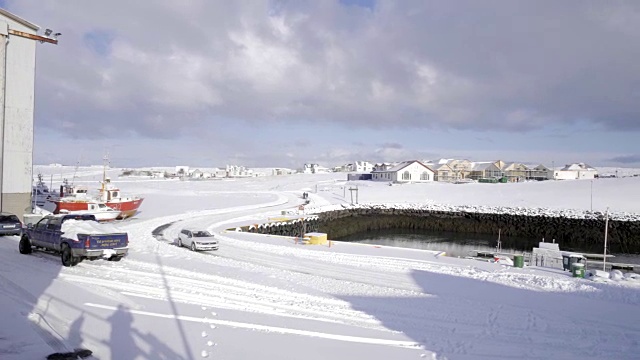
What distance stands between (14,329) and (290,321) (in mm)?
5675

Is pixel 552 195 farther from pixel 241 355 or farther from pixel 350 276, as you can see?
pixel 241 355

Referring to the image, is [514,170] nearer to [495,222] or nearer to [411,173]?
[411,173]

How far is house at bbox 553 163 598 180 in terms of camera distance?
12200cm

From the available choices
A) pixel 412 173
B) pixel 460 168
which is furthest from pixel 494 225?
pixel 460 168

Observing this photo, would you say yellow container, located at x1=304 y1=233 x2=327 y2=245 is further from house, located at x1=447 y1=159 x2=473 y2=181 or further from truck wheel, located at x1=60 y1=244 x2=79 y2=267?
house, located at x1=447 y1=159 x2=473 y2=181

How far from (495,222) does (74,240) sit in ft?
178

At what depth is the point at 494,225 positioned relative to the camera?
58.4m

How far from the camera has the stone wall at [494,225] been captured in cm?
4922

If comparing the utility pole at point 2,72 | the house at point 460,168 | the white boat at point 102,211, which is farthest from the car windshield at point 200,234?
the house at point 460,168

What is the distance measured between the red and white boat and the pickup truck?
2179cm

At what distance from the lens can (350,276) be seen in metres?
17.8

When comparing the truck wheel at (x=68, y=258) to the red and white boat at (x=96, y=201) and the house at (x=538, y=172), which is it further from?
the house at (x=538, y=172)

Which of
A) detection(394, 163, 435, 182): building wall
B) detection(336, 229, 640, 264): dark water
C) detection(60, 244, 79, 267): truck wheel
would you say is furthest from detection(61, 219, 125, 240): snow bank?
detection(394, 163, 435, 182): building wall

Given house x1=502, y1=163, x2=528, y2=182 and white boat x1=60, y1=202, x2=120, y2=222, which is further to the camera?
house x1=502, y1=163, x2=528, y2=182
